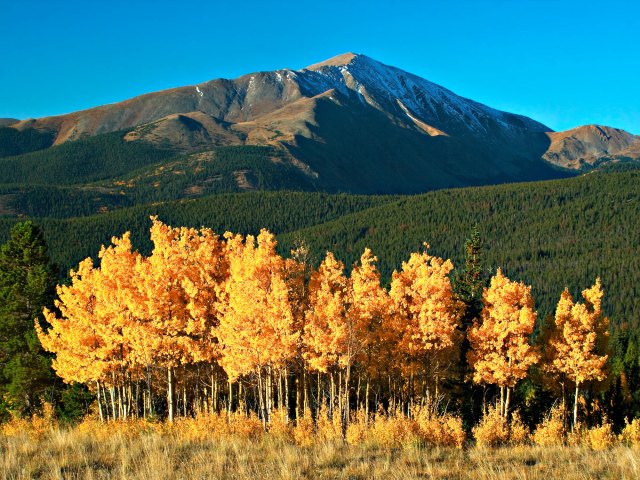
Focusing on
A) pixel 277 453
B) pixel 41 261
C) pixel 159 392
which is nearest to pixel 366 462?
pixel 277 453

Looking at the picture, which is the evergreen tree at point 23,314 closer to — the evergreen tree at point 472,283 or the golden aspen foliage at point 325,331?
the golden aspen foliage at point 325,331

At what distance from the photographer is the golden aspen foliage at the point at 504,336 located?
1362 inches

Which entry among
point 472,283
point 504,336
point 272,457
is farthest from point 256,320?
point 472,283

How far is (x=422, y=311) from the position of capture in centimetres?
3156

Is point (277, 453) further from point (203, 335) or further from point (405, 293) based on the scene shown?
point (405, 293)

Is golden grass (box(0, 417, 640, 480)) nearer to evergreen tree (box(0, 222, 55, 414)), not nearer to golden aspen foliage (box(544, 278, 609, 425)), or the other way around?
evergreen tree (box(0, 222, 55, 414))

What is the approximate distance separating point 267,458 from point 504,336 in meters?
24.9

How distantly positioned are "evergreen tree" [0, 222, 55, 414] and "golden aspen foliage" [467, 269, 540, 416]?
26.8 meters

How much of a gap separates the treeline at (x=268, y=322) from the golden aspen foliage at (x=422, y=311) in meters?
0.08

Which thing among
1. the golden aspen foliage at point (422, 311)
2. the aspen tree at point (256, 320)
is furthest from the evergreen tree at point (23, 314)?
the golden aspen foliage at point (422, 311)

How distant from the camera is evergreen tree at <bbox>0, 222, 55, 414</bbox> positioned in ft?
117

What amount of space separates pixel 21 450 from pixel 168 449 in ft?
12.1

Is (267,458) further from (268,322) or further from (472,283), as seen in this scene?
(472,283)

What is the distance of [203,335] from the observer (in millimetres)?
26641
